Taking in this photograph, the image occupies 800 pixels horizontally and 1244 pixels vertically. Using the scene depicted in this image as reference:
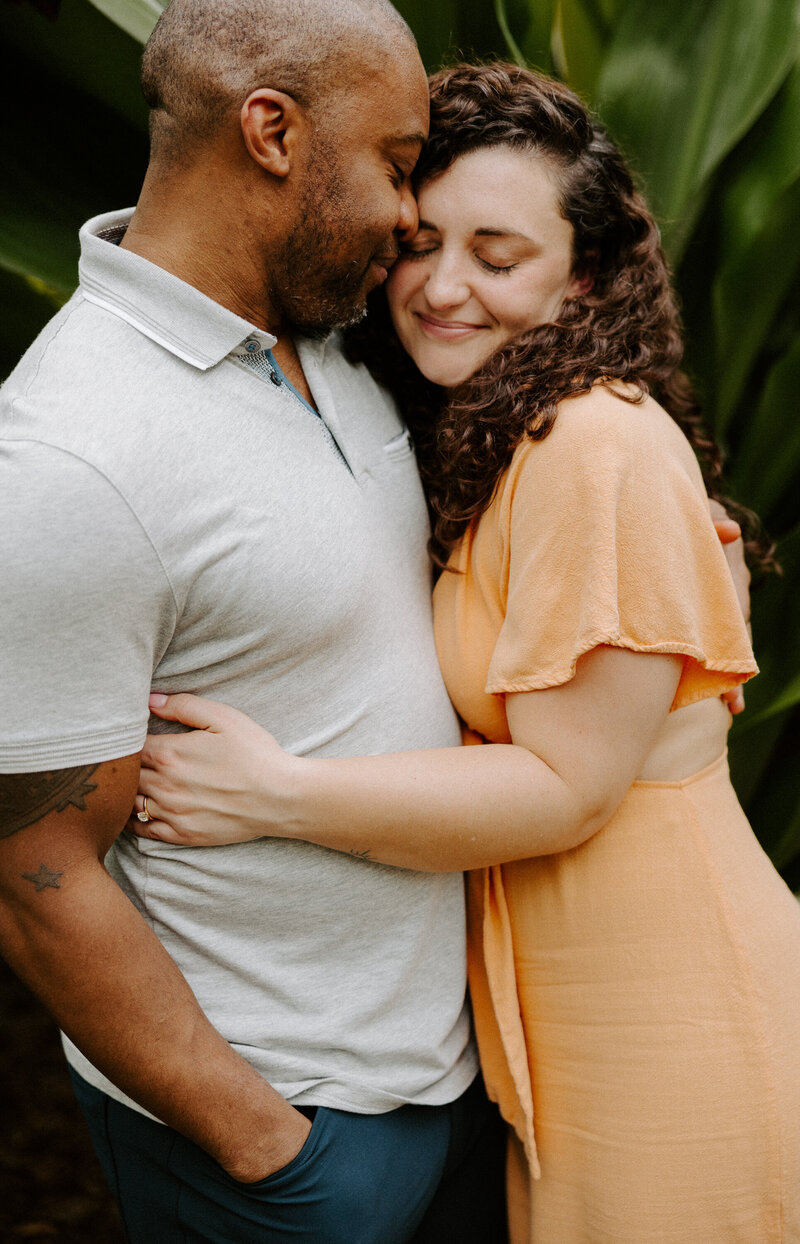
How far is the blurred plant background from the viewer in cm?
131

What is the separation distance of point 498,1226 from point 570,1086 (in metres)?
0.34

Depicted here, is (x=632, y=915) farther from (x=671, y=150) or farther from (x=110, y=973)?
(x=671, y=150)

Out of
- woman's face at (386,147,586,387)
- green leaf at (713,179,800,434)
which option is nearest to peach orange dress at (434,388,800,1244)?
woman's face at (386,147,586,387)

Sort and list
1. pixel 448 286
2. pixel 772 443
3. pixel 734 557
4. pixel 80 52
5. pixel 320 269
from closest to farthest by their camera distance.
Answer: pixel 320 269, pixel 448 286, pixel 80 52, pixel 734 557, pixel 772 443

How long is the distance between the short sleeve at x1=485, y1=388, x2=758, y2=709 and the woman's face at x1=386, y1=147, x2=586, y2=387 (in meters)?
0.22

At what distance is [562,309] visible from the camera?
3.93 feet

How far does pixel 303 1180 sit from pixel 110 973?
303mm

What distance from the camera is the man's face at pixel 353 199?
1.00 m

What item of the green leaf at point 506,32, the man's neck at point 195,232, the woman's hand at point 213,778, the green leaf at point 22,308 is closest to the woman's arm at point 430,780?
the woman's hand at point 213,778

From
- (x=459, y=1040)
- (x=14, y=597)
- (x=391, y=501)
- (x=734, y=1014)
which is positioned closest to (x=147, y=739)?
(x=14, y=597)

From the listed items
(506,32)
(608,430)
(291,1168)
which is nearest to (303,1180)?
(291,1168)

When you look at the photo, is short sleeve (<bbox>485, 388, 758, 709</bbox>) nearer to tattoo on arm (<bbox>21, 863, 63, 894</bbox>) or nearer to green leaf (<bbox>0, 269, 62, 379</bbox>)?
tattoo on arm (<bbox>21, 863, 63, 894</bbox>)

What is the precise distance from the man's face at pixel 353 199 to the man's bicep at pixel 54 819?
0.53 metres

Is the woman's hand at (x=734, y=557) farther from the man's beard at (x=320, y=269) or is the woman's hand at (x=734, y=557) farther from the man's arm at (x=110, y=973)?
the man's arm at (x=110, y=973)
